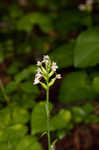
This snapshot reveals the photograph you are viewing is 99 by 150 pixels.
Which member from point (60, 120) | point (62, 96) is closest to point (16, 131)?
point (60, 120)

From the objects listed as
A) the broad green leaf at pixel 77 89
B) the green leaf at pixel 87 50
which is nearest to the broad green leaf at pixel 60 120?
the broad green leaf at pixel 77 89

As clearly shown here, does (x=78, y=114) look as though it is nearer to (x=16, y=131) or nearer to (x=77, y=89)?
(x=77, y=89)

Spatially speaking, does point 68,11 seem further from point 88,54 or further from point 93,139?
point 93,139

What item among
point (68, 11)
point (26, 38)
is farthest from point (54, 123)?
point (26, 38)

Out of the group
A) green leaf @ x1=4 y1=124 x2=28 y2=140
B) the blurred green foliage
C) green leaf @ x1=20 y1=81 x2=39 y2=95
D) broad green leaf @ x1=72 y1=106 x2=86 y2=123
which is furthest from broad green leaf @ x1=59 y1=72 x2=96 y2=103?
green leaf @ x1=4 y1=124 x2=28 y2=140

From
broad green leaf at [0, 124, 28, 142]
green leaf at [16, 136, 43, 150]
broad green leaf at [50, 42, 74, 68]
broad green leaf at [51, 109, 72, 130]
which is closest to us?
green leaf at [16, 136, 43, 150]

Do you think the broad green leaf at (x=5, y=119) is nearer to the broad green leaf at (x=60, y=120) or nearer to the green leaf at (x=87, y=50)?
the broad green leaf at (x=60, y=120)

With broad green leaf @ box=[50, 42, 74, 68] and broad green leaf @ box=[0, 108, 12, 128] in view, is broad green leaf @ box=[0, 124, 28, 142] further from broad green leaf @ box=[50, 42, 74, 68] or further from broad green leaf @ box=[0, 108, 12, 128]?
broad green leaf @ box=[50, 42, 74, 68]
